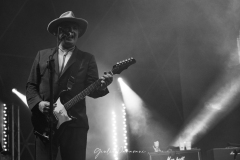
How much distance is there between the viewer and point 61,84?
2674 mm

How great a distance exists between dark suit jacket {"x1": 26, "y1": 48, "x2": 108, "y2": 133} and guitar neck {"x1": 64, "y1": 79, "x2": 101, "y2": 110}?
0.12 feet

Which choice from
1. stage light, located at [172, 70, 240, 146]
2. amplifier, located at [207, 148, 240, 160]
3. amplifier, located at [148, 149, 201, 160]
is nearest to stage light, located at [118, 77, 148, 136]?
stage light, located at [172, 70, 240, 146]

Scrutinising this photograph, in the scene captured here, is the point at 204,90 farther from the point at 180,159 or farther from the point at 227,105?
the point at 180,159

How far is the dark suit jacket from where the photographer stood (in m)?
2.59

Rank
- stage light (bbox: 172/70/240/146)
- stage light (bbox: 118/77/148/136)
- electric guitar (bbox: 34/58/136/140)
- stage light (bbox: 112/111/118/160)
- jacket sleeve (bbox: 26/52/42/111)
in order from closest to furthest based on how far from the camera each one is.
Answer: electric guitar (bbox: 34/58/136/140) < jacket sleeve (bbox: 26/52/42/111) < stage light (bbox: 172/70/240/146) < stage light (bbox: 112/111/118/160) < stage light (bbox: 118/77/148/136)

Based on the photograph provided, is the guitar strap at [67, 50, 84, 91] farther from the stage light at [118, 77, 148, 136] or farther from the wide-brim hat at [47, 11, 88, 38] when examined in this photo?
the stage light at [118, 77, 148, 136]

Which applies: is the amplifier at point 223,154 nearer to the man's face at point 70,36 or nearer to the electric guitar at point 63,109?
the electric guitar at point 63,109

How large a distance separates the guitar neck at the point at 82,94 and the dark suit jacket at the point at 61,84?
1.4 inches

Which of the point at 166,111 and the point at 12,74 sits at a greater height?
the point at 12,74

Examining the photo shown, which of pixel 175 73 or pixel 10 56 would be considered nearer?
pixel 10 56

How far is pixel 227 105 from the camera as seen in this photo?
21.8ft

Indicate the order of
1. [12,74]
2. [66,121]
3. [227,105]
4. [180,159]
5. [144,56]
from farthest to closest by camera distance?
[144,56] → [227,105] → [12,74] → [180,159] → [66,121]

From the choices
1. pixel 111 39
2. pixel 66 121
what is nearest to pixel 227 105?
pixel 111 39

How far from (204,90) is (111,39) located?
2.39 m
